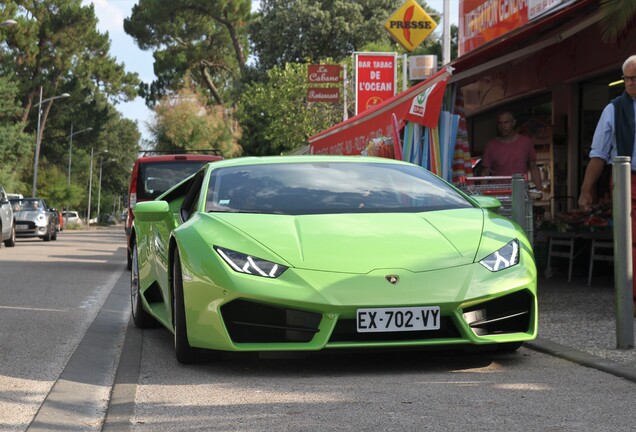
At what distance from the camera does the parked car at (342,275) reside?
217 inches

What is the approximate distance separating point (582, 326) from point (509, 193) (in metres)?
2.86

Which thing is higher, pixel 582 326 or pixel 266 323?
pixel 266 323

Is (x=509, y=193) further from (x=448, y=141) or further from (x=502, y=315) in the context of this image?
(x=502, y=315)

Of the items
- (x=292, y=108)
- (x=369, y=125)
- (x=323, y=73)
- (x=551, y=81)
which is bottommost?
(x=369, y=125)

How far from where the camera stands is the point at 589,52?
13281 mm

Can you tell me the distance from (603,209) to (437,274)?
273 inches

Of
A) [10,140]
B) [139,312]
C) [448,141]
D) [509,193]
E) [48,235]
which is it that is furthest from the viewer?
[10,140]

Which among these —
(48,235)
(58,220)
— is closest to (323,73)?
(48,235)

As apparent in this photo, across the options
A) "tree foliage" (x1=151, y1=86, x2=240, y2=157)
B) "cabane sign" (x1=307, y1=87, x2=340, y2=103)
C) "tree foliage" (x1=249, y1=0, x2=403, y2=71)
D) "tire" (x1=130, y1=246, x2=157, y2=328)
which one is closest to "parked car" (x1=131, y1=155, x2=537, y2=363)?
"tire" (x1=130, y1=246, x2=157, y2=328)

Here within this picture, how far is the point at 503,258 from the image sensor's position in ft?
19.2

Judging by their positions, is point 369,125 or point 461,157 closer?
point 461,157

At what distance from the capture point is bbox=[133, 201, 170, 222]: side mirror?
6.82m

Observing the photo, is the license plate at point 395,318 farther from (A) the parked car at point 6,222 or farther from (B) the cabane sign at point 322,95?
(B) the cabane sign at point 322,95

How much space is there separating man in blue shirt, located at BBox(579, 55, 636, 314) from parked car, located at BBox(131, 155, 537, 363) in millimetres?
1708
